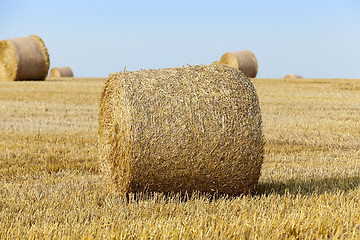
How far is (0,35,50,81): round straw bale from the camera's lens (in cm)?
1995

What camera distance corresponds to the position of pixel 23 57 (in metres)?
20.0

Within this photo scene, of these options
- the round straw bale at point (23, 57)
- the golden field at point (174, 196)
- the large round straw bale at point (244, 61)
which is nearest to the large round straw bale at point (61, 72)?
the round straw bale at point (23, 57)

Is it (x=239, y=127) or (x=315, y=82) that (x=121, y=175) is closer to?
(x=239, y=127)

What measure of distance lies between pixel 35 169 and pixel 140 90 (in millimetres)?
2557

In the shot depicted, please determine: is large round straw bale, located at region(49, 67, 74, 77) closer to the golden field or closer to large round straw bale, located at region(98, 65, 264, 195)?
the golden field

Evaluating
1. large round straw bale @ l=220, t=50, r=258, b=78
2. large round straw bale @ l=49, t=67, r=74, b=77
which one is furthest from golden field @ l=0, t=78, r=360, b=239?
large round straw bale @ l=49, t=67, r=74, b=77

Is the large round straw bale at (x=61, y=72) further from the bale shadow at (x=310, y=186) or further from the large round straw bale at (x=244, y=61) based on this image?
the bale shadow at (x=310, y=186)

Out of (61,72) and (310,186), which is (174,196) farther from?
(61,72)

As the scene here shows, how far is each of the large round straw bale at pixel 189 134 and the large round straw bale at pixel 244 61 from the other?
1925cm

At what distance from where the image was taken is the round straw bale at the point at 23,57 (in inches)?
786

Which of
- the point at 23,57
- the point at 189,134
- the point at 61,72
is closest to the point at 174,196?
the point at 189,134

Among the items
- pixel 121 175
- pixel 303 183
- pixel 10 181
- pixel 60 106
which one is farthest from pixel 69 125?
pixel 303 183

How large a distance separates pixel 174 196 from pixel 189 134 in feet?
2.18

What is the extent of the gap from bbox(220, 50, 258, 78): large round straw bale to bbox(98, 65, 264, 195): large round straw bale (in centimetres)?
1925
